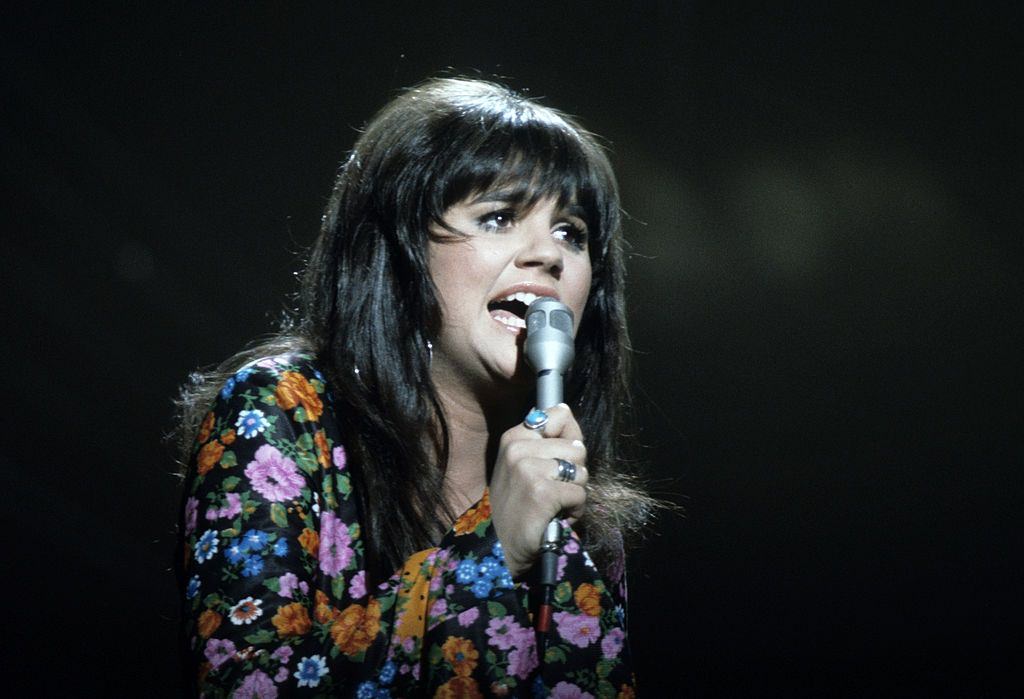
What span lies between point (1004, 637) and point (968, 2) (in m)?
1.44

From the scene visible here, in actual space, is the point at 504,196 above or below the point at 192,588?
above

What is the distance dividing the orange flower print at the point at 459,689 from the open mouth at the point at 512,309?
1.78ft

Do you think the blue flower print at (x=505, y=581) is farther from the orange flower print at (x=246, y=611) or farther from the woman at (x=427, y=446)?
the orange flower print at (x=246, y=611)

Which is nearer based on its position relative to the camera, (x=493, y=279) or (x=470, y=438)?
(x=493, y=279)

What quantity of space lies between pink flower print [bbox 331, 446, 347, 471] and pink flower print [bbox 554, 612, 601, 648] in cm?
37

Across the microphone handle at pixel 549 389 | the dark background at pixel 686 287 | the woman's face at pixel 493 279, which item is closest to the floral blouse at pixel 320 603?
the microphone handle at pixel 549 389

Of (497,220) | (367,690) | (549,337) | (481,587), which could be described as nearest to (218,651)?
(367,690)

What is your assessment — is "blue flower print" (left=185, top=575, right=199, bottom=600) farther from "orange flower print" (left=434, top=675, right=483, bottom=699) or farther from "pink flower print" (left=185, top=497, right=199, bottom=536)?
"orange flower print" (left=434, top=675, right=483, bottom=699)

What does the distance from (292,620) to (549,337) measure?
410 mm

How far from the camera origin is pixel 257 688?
96 cm

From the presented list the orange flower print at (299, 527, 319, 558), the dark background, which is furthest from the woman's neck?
the dark background

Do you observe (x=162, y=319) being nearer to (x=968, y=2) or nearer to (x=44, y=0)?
(x=44, y=0)

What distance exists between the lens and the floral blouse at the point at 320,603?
3.22ft

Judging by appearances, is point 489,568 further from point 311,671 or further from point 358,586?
point 358,586
